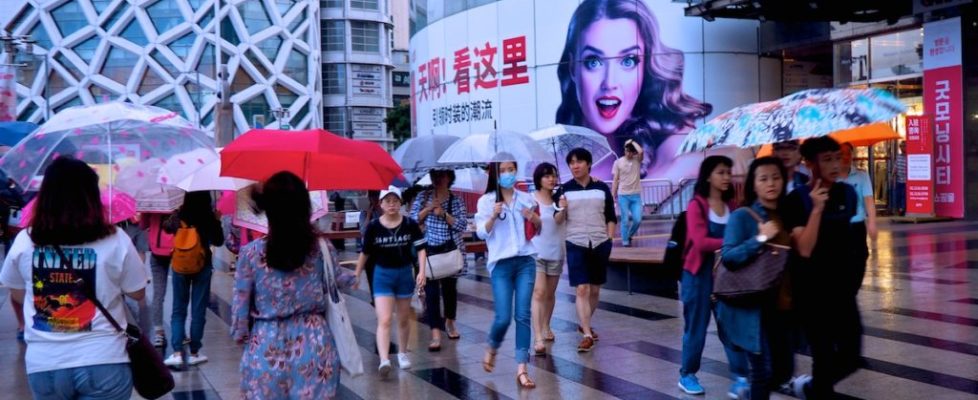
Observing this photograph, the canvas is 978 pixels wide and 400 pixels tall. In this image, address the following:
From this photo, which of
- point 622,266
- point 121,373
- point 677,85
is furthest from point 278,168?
point 677,85

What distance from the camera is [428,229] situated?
29.9 feet

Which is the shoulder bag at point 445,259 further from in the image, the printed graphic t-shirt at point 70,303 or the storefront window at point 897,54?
the storefront window at point 897,54

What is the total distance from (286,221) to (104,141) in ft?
9.27

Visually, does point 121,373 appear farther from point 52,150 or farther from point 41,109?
point 41,109

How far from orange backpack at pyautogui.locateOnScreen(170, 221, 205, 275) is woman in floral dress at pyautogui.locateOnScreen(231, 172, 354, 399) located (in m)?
3.95

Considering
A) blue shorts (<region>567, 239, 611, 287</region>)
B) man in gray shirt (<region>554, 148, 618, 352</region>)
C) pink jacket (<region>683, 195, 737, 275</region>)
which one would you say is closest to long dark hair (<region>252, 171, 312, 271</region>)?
pink jacket (<region>683, 195, 737, 275</region>)

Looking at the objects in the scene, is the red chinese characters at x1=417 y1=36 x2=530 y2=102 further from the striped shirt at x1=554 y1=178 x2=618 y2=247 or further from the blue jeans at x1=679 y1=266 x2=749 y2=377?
the blue jeans at x1=679 y1=266 x2=749 y2=377

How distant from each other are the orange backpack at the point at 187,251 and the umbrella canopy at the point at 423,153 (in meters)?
2.83

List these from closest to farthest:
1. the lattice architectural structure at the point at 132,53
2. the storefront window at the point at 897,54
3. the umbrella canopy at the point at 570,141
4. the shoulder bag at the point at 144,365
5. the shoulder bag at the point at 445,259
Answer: the shoulder bag at the point at 144,365, the shoulder bag at the point at 445,259, the umbrella canopy at the point at 570,141, the storefront window at the point at 897,54, the lattice architectural structure at the point at 132,53

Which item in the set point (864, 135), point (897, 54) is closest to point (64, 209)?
point (864, 135)

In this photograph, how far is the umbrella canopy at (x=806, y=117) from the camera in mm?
5898

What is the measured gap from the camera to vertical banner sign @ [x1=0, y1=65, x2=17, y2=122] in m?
14.0

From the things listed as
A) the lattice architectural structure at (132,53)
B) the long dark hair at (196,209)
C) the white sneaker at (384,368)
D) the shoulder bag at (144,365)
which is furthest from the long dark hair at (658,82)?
the lattice architectural structure at (132,53)

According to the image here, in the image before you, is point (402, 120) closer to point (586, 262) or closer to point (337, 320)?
point (586, 262)
